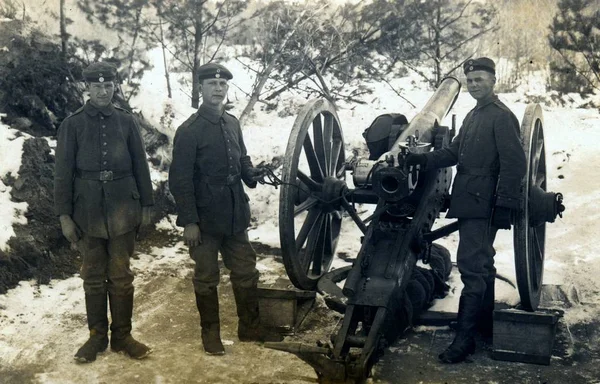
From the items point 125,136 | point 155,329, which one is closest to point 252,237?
point 155,329

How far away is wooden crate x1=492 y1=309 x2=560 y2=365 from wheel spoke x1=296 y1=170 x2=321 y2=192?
1664mm

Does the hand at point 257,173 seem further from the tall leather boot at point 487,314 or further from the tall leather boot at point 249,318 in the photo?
the tall leather boot at point 487,314

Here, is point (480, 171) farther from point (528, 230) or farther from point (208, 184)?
point (208, 184)

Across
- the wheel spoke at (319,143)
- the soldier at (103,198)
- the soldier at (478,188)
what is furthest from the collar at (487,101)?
the soldier at (103,198)

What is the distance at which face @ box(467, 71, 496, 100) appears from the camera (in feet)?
15.4

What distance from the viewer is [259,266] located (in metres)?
6.77

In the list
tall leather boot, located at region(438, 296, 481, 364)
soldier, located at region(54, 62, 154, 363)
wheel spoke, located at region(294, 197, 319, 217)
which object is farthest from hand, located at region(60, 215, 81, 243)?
tall leather boot, located at region(438, 296, 481, 364)

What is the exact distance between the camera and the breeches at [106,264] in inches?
183

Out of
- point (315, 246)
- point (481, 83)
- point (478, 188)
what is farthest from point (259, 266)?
point (481, 83)

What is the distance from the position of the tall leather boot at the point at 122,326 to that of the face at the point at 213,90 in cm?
146

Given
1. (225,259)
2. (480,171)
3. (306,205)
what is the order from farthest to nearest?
(306,205)
(225,259)
(480,171)

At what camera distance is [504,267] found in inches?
257

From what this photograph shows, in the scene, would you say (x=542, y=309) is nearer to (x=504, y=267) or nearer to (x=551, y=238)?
(x=504, y=267)

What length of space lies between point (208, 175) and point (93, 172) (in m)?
0.76
